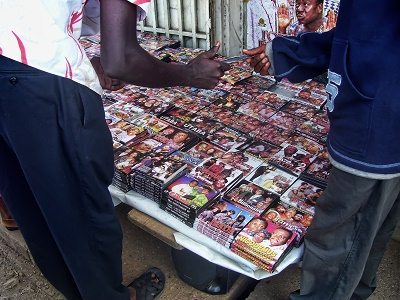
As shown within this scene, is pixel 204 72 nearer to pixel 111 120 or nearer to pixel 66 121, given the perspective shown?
pixel 66 121

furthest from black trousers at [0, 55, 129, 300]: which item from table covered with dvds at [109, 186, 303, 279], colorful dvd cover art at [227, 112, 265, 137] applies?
colorful dvd cover art at [227, 112, 265, 137]

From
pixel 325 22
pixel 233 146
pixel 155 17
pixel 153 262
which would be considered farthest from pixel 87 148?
pixel 155 17

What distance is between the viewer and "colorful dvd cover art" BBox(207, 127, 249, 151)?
2.05m

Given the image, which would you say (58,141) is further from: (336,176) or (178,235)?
(336,176)

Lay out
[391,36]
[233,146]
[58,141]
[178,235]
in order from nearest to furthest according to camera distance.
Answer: [391,36], [58,141], [178,235], [233,146]

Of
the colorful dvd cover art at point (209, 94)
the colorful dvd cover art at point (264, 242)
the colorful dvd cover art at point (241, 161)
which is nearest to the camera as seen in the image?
the colorful dvd cover art at point (264, 242)

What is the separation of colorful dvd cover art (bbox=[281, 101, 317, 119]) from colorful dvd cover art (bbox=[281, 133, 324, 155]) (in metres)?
0.19

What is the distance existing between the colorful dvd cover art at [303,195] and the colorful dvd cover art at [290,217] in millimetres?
21

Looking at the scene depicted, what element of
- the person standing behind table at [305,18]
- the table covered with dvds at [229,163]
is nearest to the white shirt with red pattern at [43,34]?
the table covered with dvds at [229,163]

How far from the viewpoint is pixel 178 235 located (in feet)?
5.46

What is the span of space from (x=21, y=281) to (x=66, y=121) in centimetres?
139

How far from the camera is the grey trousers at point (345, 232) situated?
4.27 feet

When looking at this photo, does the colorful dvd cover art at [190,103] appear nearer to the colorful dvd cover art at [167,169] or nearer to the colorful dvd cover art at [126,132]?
the colorful dvd cover art at [126,132]

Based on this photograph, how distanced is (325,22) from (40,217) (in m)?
1.74
